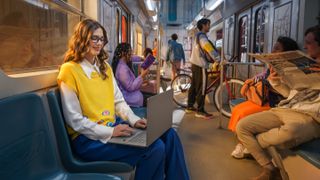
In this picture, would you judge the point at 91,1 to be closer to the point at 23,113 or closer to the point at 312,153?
the point at 23,113

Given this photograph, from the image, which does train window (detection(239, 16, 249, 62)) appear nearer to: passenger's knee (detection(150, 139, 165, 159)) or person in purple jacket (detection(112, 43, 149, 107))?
person in purple jacket (detection(112, 43, 149, 107))

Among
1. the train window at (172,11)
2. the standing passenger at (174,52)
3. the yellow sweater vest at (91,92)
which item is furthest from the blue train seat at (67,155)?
the train window at (172,11)

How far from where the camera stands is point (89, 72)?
192 cm

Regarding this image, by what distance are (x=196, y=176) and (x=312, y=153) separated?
1.04 meters

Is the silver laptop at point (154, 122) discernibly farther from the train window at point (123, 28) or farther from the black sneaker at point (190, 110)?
the train window at point (123, 28)

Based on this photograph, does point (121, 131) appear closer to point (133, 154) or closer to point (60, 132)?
point (133, 154)

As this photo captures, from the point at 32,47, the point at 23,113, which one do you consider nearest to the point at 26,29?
the point at 32,47

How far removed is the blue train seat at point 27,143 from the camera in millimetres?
1248

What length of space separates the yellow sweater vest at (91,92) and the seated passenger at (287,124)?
117 centimetres

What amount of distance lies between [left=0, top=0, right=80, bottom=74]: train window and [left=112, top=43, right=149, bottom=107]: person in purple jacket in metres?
0.66

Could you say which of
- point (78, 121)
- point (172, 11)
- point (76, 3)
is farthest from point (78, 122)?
point (172, 11)

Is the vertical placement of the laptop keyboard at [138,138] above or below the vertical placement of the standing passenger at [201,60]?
below

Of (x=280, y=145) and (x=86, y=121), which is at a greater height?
(x=86, y=121)

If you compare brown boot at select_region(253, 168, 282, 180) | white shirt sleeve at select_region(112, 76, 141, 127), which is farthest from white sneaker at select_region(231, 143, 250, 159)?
white shirt sleeve at select_region(112, 76, 141, 127)
